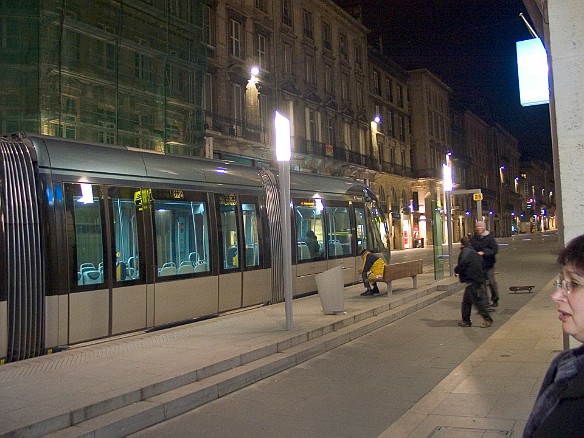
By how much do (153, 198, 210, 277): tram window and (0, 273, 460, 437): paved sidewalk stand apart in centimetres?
110

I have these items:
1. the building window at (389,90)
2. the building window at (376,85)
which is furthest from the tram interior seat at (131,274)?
the building window at (389,90)

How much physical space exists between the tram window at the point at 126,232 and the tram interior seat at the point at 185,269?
916 mm

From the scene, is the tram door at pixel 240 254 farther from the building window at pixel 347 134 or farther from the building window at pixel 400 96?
the building window at pixel 400 96

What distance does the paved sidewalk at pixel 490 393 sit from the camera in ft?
16.4

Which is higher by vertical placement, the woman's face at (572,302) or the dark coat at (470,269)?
the woman's face at (572,302)

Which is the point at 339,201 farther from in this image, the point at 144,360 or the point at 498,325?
the point at 144,360

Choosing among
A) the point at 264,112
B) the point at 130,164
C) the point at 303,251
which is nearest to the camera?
the point at 130,164

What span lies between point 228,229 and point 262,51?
2534 centimetres

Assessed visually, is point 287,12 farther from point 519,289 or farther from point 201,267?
point 201,267

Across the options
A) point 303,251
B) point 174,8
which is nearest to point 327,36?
point 174,8

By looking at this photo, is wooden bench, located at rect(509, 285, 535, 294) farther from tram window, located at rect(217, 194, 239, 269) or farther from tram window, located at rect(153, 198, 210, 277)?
tram window, located at rect(153, 198, 210, 277)

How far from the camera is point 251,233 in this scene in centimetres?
1225

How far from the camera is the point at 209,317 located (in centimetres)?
1125

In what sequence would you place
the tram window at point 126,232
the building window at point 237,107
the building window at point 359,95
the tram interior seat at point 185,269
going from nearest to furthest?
the tram window at point 126,232 < the tram interior seat at point 185,269 < the building window at point 237,107 < the building window at point 359,95
